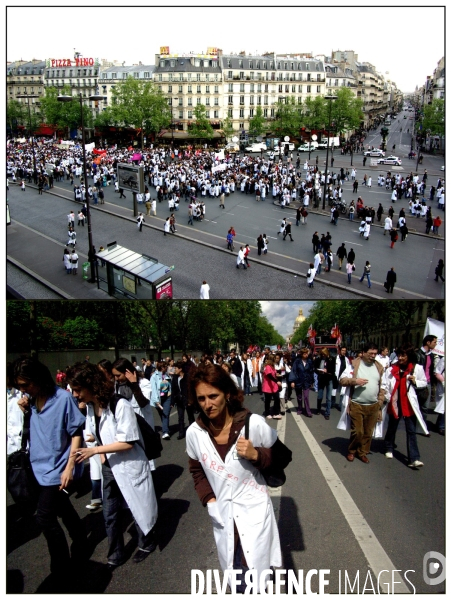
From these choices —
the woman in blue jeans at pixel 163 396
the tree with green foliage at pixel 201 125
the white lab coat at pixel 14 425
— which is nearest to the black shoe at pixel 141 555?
the white lab coat at pixel 14 425

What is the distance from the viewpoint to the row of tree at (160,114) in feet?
86.4

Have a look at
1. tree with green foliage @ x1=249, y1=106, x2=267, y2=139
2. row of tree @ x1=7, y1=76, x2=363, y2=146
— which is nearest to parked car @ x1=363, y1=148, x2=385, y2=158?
row of tree @ x1=7, y1=76, x2=363, y2=146

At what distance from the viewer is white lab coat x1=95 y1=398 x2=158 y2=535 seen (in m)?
4.04

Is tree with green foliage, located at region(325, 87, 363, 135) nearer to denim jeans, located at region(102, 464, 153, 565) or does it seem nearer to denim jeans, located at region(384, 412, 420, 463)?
denim jeans, located at region(384, 412, 420, 463)

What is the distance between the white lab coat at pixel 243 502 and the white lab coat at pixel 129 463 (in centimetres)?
107

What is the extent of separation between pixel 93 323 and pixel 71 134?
28994 millimetres

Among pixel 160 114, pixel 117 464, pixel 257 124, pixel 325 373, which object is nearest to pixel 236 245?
pixel 257 124

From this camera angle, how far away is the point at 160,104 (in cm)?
2784

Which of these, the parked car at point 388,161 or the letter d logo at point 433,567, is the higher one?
the parked car at point 388,161

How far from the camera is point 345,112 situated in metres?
30.2

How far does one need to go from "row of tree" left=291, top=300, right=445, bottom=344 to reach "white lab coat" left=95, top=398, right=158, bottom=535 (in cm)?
602

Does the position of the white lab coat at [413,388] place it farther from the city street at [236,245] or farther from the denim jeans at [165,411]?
the city street at [236,245]

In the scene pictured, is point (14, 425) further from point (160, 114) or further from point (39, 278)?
point (160, 114)

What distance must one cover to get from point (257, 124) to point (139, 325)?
22.6m
